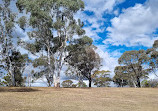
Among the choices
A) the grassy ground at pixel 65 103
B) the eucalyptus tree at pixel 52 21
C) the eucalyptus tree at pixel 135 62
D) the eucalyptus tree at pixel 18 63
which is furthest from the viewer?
the eucalyptus tree at pixel 135 62

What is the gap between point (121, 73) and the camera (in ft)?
152

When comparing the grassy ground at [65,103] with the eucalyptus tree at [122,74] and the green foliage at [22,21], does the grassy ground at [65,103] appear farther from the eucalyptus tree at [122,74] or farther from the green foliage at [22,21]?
the eucalyptus tree at [122,74]

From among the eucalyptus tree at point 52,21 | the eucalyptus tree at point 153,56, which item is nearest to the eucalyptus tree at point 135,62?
the eucalyptus tree at point 153,56

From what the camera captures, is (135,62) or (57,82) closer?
(57,82)

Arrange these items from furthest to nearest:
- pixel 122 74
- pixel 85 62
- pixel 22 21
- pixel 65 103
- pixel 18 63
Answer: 1. pixel 122 74
2. pixel 85 62
3. pixel 18 63
4. pixel 22 21
5. pixel 65 103

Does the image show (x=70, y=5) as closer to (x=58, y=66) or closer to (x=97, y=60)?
(x=58, y=66)

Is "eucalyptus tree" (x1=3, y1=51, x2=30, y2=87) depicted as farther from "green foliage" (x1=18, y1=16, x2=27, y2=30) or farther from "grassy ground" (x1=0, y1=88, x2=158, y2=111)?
"grassy ground" (x1=0, y1=88, x2=158, y2=111)

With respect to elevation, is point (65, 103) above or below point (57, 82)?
below

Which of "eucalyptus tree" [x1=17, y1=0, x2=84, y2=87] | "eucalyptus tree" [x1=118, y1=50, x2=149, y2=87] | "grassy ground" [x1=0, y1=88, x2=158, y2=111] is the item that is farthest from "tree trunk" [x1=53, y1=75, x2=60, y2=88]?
"eucalyptus tree" [x1=118, y1=50, x2=149, y2=87]

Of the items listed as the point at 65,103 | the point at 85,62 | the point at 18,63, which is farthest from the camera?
the point at 85,62

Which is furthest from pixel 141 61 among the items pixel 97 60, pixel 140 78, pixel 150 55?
pixel 97 60

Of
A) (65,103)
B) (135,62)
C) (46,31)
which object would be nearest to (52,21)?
(46,31)

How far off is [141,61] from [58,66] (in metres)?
25.1

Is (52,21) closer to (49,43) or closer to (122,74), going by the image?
(49,43)
